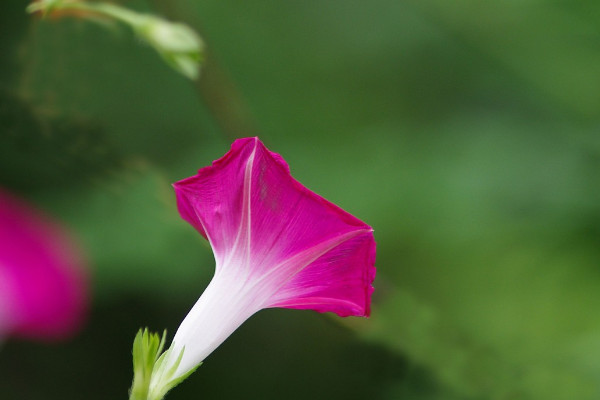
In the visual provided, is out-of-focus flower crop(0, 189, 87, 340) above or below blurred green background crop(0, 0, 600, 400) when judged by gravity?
below

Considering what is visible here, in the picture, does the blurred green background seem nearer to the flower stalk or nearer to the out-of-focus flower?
the flower stalk

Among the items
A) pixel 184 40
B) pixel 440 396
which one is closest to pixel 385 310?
pixel 440 396

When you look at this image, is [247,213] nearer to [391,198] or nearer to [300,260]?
[300,260]

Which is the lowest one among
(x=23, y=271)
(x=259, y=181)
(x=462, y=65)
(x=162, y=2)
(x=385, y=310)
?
(x=23, y=271)

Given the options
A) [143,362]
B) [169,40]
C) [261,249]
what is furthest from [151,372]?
[169,40]

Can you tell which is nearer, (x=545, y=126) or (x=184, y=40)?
(x=184, y=40)

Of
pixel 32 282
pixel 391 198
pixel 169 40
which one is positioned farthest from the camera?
pixel 391 198

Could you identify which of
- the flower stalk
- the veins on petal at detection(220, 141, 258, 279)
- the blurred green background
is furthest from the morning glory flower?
the blurred green background

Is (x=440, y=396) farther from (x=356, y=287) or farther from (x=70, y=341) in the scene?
(x=70, y=341)
